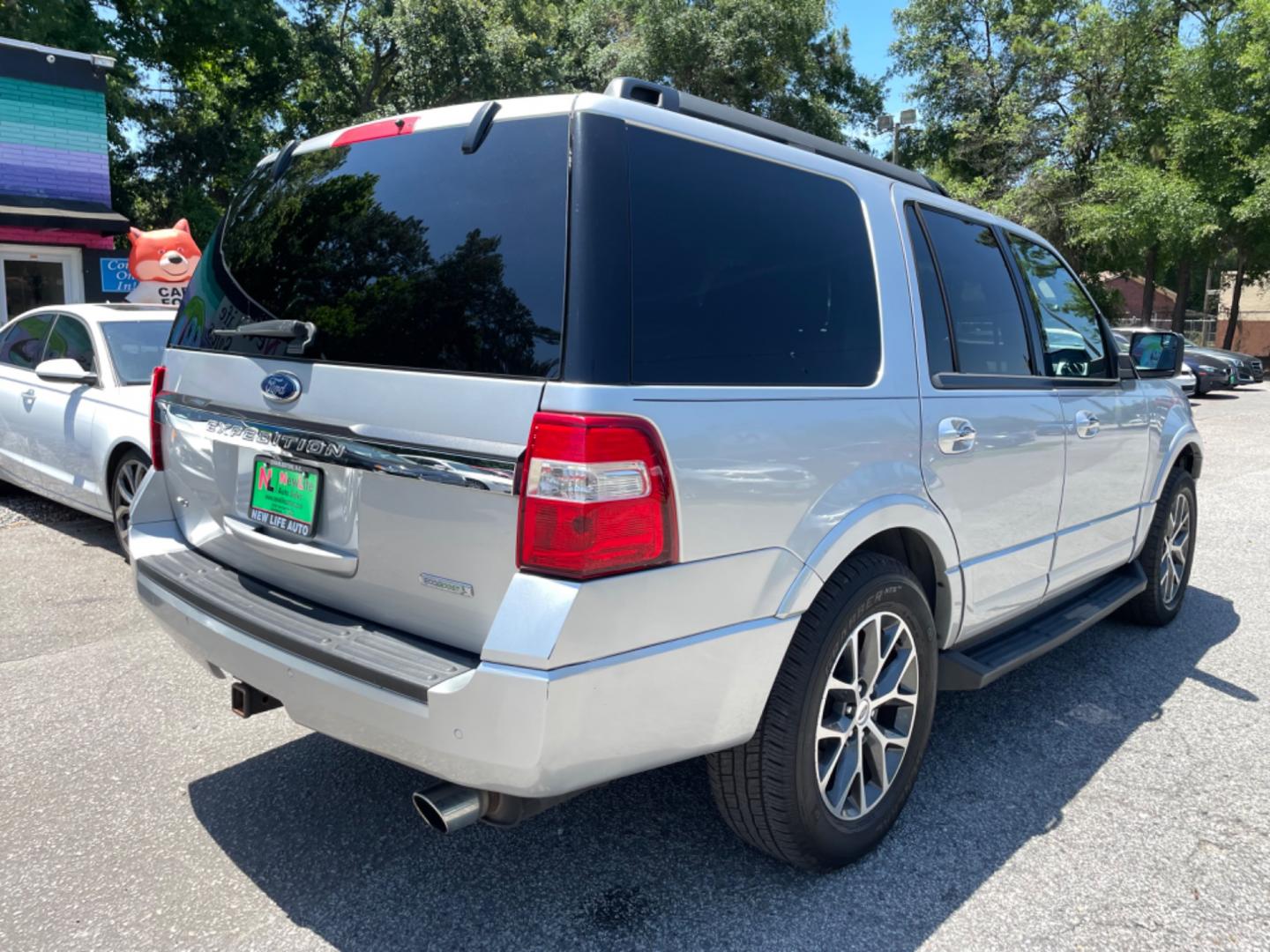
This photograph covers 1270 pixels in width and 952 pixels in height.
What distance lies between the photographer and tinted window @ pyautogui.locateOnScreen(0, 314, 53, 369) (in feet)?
22.0

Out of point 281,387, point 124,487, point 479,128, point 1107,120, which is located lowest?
point 124,487

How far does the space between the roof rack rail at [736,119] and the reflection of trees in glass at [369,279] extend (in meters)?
0.60

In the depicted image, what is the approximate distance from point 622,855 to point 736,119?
2.18 m

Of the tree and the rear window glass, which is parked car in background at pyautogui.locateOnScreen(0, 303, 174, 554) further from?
the tree

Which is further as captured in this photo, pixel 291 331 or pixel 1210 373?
pixel 1210 373

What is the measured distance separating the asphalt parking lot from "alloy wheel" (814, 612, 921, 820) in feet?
0.78

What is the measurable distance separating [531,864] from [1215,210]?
2917 cm

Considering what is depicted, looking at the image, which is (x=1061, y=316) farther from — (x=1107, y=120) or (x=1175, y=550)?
(x=1107, y=120)

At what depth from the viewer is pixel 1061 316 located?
3.98m

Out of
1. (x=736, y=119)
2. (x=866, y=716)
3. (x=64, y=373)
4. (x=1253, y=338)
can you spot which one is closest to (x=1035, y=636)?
(x=866, y=716)

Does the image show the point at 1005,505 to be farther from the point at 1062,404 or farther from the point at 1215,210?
the point at 1215,210

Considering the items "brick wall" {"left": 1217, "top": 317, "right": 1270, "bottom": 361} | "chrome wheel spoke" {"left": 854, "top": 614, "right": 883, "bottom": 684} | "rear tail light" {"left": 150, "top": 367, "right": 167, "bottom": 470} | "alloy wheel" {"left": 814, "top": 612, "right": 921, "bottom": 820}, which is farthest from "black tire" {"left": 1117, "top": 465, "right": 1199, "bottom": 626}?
"brick wall" {"left": 1217, "top": 317, "right": 1270, "bottom": 361}

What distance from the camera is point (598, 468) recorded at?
6.64ft

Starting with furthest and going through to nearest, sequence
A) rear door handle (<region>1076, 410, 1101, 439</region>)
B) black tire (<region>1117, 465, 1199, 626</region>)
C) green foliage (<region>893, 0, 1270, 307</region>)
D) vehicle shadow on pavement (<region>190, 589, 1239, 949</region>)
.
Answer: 1. green foliage (<region>893, 0, 1270, 307</region>)
2. black tire (<region>1117, 465, 1199, 626</region>)
3. rear door handle (<region>1076, 410, 1101, 439</region>)
4. vehicle shadow on pavement (<region>190, 589, 1239, 949</region>)
